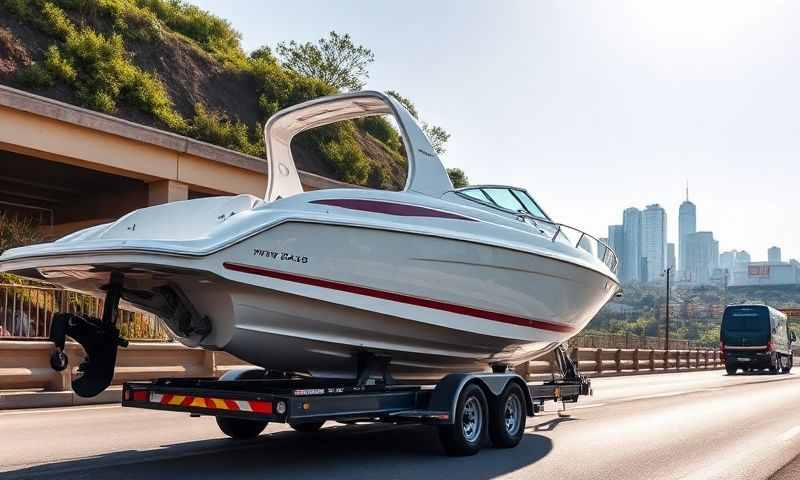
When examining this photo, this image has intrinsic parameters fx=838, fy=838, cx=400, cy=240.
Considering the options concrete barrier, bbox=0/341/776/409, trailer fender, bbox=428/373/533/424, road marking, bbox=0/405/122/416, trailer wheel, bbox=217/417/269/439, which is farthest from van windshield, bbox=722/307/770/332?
trailer wheel, bbox=217/417/269/439

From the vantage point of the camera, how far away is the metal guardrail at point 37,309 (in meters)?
12.5

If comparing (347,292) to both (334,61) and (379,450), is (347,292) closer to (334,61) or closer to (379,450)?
(379,450)

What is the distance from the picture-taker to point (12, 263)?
23.4 feet

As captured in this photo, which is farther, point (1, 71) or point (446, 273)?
point (1, 71)

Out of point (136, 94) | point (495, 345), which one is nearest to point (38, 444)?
point (495, 345)

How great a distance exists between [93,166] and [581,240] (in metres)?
12.5

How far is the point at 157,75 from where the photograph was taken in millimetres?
31125

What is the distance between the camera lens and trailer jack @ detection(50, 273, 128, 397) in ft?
22.5

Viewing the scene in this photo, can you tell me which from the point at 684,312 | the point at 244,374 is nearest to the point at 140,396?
the point at 244,374

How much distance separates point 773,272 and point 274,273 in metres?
213

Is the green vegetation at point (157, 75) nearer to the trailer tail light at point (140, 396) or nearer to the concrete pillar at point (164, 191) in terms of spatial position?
the concrete pillar at point (164, 191)

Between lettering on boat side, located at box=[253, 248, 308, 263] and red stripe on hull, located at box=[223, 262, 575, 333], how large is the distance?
11 centimetres

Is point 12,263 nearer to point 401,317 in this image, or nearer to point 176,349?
point 401,317

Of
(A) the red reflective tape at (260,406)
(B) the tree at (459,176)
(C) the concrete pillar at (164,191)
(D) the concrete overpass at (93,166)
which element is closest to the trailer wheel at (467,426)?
(A) the red reflective tape at (260,406)
